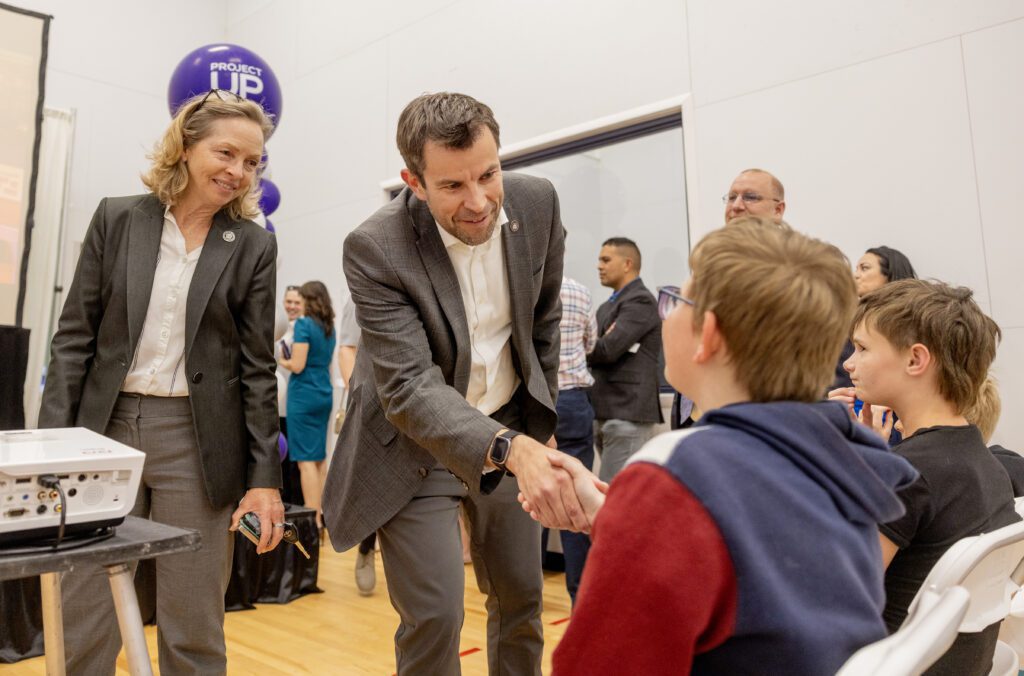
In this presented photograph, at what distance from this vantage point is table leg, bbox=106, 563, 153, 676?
108 centimetres

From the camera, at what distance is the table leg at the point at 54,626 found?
1.20 metres

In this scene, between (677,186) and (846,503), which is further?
(677,186)

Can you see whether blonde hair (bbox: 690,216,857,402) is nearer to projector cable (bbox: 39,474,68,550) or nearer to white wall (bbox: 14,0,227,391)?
projector cable (bbox: 39,474,68,550)

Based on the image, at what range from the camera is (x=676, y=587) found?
72cm

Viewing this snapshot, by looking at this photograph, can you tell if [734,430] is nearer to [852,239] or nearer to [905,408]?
[905,408]

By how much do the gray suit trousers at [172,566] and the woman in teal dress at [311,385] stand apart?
317 cm

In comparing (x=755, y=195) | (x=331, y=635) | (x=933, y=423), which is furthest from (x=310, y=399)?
(x=933, y=423)

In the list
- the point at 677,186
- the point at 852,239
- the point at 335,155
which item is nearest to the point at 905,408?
the point at 852,239

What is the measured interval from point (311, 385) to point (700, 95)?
9.70ft

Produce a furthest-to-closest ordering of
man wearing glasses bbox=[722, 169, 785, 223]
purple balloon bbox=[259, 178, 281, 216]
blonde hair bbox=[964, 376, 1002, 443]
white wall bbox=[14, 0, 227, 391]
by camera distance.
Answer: white wall bbox=[14, 0, 227, 391]
purple balloon bbox=[259, 178, 281, 216]
man wearing glasses bbox=[722, 169, 785, 223]
blonde hair bbox=[964, 376, 1002, 443]

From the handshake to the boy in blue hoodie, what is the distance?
1.24 feet

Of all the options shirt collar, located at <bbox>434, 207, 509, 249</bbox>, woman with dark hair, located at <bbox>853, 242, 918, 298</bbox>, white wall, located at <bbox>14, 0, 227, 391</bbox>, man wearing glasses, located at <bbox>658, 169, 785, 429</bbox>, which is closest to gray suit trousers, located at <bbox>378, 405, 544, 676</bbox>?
shirt collar, located at <bbox>434, 207, 509, 249</bbox>

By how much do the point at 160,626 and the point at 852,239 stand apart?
2940mm

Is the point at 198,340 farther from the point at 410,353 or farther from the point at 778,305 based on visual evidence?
the point at 778,305
